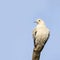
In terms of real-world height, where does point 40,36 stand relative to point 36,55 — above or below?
above

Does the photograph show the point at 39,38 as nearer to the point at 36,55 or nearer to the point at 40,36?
the point at 40,36

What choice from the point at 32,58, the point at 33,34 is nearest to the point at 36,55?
the point at 32,58

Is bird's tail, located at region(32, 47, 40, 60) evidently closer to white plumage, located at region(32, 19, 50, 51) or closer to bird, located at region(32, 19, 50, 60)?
bird, located at region(32, 19, 50, 60)

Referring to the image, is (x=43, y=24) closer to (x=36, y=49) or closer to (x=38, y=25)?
(x=38, y=25)

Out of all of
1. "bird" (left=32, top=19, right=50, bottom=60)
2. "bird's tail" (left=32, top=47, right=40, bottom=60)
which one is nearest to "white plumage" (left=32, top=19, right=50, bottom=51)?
"bird" (left=32, top=19, right=50, bottom=60)

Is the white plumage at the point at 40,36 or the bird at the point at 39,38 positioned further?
the white plumage at the point at 40,36

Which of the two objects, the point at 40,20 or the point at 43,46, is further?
the point at 40,20

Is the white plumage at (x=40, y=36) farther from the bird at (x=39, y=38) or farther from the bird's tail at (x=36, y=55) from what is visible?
the bird's tail at (x=36, y=55)

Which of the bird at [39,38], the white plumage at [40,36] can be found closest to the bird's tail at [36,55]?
the bird at [39,38]

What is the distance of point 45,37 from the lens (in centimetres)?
1364

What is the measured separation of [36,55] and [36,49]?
0.26 meters

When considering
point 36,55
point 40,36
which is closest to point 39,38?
point 40,36

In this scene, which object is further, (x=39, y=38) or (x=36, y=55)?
(x=39, y=38)

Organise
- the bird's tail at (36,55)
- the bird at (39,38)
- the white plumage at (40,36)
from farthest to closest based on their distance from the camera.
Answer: the white plumage at (40,36)
the bird at (39,38)
the bird's tail at (36,55)
